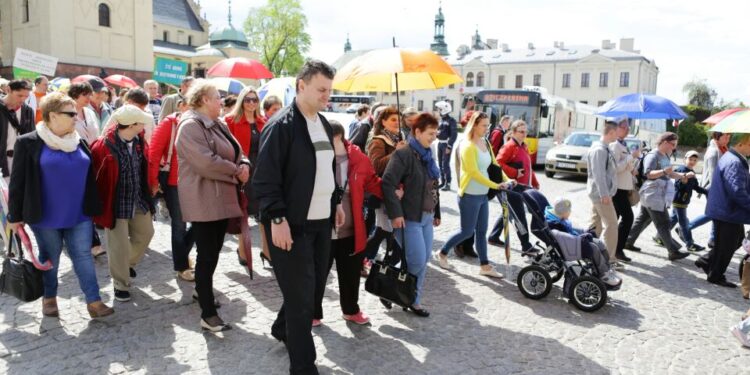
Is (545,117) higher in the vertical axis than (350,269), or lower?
higher

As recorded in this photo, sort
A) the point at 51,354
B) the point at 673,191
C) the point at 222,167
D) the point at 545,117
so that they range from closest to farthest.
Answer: the point at 51,354
the point at 222,167
the point at 673,191
the point at 545,117

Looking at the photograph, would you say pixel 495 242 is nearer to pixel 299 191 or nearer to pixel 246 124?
pixel 246 124

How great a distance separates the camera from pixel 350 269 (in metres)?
4.44

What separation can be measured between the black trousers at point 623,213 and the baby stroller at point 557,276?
5.66ft

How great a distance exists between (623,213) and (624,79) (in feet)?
235

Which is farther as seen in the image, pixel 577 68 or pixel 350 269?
pixel 577 68

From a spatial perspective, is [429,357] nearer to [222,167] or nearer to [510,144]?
[222,167]

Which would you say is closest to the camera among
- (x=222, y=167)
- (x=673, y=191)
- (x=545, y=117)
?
(x=222, y=167)

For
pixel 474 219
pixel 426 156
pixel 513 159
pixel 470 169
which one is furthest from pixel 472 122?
pixel 513 159

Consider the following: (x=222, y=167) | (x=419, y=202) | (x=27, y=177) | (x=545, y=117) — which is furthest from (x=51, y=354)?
(x=545, y=117)

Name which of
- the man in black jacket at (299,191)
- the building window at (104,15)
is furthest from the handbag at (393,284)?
the building window at (104,15)

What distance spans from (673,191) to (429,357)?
16.4 feet

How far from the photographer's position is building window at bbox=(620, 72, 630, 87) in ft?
231

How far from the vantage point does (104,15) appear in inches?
1448
